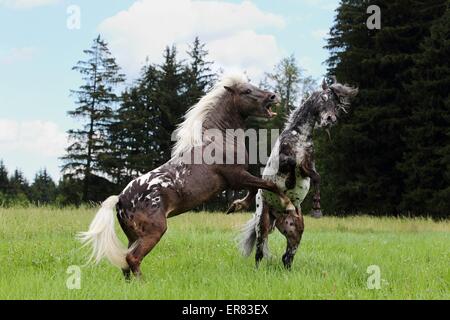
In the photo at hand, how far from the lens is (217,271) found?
713cm

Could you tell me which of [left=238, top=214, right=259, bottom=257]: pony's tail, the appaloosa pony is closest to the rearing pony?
the appaloosa pony

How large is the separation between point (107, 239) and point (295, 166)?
261cm

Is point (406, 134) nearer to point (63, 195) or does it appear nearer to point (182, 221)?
point (182, 221)

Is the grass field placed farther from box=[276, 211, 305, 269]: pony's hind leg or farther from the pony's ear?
the pony's ear

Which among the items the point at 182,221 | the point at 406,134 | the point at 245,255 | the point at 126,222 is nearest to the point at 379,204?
the point at 406,134

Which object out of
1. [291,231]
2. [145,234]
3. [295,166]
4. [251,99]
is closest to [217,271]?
[291,231]

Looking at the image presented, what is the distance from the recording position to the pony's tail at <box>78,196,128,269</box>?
594 cm

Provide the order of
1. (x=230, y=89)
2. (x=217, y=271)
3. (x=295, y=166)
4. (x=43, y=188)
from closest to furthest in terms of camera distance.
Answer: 1. (x=230, y=89)
2. (x=295, y=166)
3. (x=217, y=271)
4. (x=43, y=188)

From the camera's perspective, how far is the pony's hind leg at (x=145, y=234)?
586 cm

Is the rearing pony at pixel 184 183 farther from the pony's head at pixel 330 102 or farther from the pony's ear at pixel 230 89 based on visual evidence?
the pony's head at pixel 330 102

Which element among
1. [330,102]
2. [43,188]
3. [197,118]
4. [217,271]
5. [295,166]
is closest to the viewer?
[197,118]

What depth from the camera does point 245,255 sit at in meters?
7.99

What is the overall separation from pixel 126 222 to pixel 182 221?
11.5 meters

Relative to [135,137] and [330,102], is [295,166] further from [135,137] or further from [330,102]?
[135,137]
